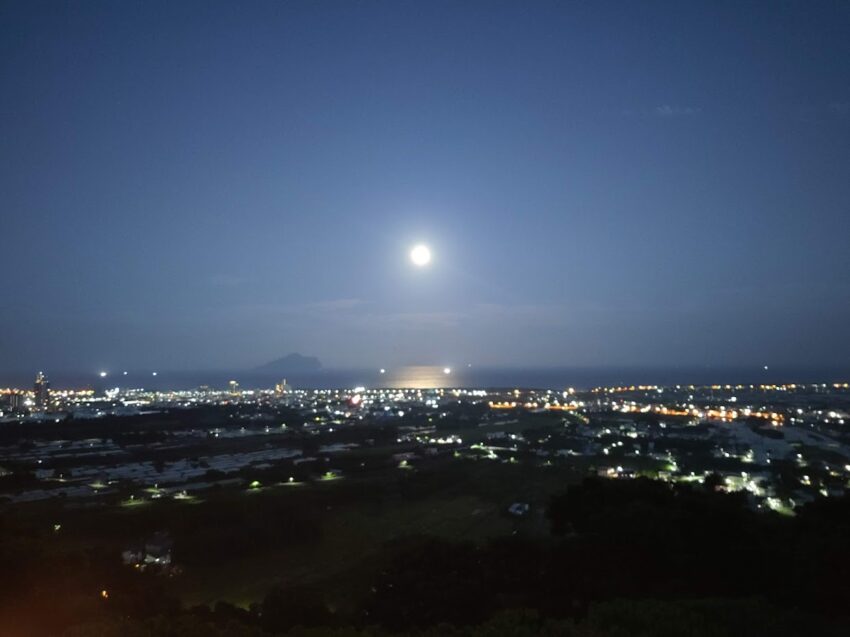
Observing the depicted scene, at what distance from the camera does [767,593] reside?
318 inches

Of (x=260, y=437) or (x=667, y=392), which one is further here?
(x=667, y=392)

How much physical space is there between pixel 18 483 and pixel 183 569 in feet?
44.4

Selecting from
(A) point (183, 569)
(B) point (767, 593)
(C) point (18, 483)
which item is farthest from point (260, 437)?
(B) point (767, 593)

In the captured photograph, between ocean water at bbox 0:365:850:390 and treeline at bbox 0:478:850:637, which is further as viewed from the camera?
ocean water at bbox 0:365:850:390

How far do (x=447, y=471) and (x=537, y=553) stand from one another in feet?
45.1

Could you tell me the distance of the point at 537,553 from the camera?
33.2 ft

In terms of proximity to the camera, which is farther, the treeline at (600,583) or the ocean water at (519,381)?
the ocean water at (519,381)

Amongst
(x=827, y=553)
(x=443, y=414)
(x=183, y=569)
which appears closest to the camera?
(x=827, y=553)

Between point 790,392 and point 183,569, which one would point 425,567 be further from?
point 790,392

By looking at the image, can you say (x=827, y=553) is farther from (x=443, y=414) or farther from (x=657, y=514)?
(x=443, y=414)

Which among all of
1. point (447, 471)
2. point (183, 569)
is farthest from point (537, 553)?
point (447, 471)

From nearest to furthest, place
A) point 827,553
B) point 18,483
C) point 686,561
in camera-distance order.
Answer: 1. point 827,553
2. point 686,561
3. point 18,483

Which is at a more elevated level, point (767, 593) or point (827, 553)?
point (827, 553)

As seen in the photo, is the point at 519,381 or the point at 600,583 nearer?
the point at 600,583
